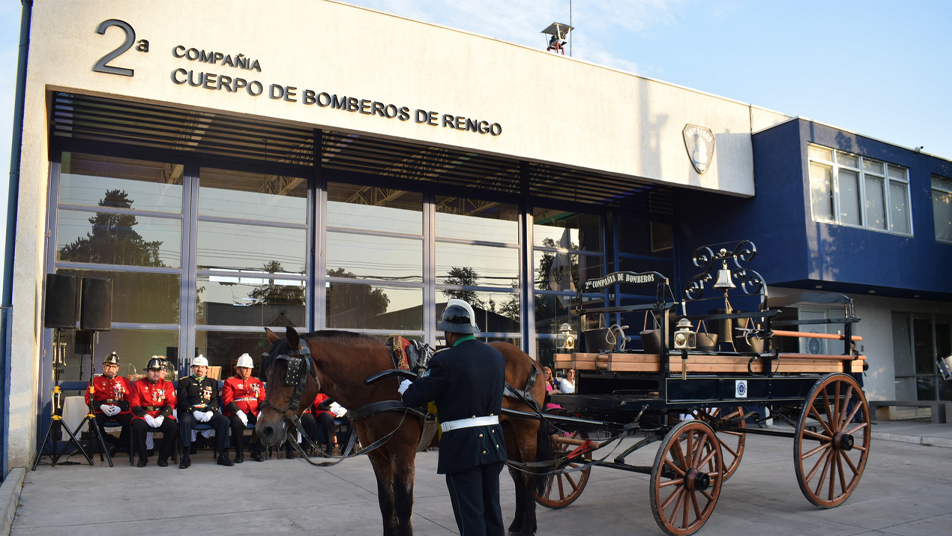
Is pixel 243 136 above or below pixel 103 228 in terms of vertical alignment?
above

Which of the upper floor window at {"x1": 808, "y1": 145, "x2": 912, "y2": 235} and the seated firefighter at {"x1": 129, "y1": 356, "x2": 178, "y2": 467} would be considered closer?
the seated firefighter at {"x1": 129, "y1": 356, "x2": 178, "y2": 467}

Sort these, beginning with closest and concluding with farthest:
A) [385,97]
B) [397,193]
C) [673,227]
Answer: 1. [385,97]
2. [397,193]
3. [673,227]

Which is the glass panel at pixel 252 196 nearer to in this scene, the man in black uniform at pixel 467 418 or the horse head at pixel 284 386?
the horse head at pixel 284 386

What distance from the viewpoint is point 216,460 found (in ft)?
36.0

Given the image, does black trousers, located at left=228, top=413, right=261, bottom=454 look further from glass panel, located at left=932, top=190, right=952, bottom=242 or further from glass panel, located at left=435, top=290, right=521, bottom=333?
glass panel, located at left=932, top=190, right=952, bottom=242

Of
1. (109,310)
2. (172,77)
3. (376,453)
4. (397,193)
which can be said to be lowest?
(376,453)

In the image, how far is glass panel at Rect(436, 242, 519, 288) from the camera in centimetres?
1434

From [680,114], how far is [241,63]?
360 inches

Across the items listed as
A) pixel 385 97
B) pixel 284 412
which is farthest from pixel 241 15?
pixel 284 412

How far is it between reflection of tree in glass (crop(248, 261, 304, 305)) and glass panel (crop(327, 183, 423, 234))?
4.25 feet

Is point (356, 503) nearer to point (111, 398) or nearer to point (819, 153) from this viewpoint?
point (111, 398)

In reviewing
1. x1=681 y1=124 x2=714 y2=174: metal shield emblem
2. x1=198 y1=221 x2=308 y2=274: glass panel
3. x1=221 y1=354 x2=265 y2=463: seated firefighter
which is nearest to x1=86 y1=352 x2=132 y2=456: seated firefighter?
x1=221 y1=354 x2=265 y2=463: seated firefighter

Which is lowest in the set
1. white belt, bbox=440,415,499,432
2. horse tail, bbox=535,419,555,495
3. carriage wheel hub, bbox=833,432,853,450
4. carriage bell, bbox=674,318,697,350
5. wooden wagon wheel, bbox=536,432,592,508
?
wooden wagon wheel, bbox=536,432,592,508

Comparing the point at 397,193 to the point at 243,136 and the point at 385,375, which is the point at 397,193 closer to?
the point at 243,136
